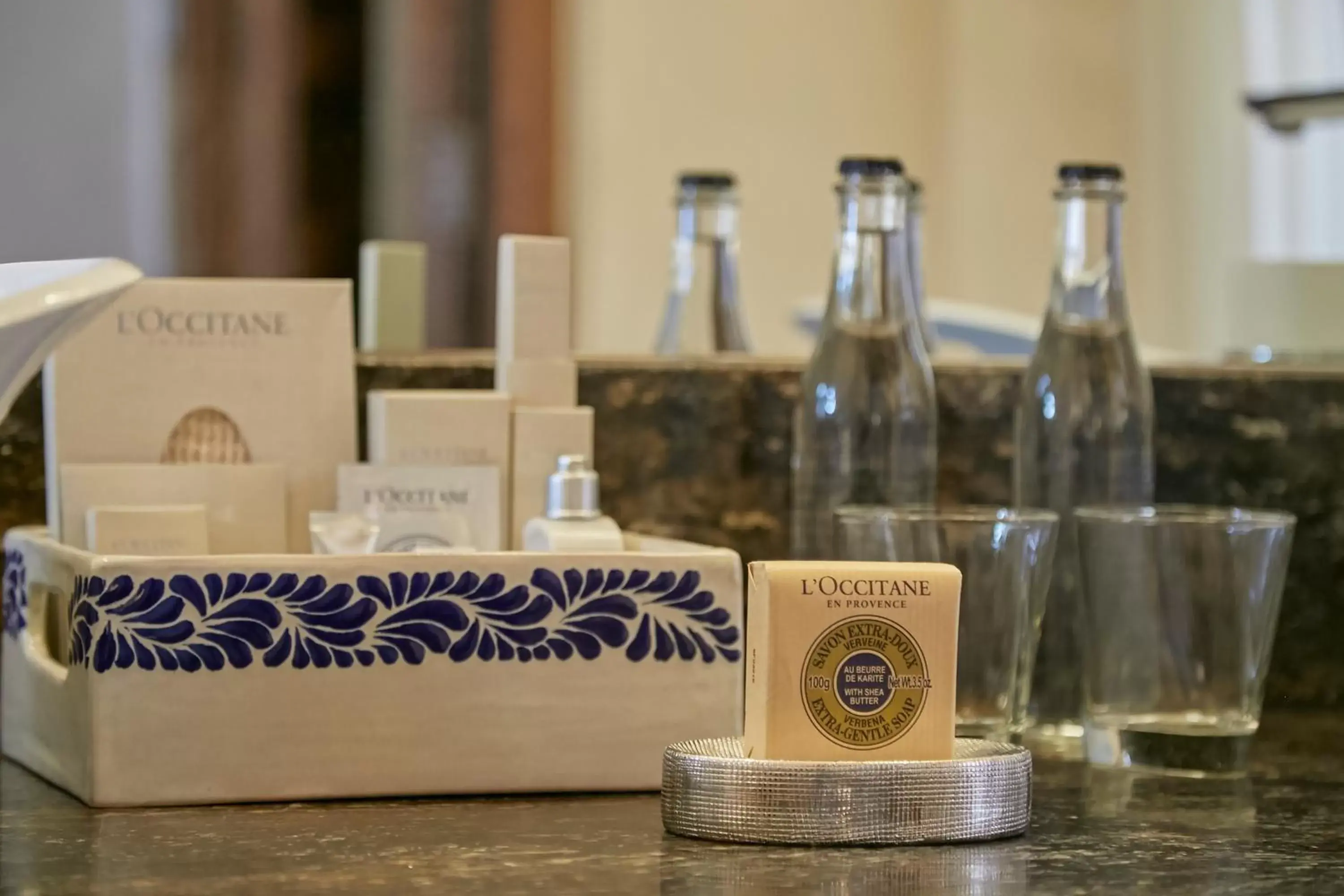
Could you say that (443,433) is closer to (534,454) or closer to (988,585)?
(534,454)

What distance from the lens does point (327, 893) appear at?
1.57 ft

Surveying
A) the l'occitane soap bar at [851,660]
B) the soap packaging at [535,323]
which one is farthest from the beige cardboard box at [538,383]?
the l'occitane soap bar at [851,660]

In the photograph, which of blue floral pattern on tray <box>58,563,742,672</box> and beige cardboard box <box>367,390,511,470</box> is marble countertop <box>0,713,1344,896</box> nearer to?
blue floral pattern on tray <box>58,563,742,672</box>

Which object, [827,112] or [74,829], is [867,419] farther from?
[74,829]

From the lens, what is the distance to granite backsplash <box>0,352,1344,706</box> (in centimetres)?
86

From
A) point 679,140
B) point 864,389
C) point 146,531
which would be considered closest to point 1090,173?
point 864,389

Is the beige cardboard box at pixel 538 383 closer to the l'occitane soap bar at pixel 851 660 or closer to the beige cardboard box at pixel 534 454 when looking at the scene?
the beige cardboard box at pixel 534 454

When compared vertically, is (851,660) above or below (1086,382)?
below

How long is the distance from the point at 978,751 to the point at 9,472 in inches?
20.0

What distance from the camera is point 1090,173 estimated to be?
2.67 feet

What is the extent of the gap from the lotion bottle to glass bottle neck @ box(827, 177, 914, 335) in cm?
18

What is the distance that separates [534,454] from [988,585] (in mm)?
211

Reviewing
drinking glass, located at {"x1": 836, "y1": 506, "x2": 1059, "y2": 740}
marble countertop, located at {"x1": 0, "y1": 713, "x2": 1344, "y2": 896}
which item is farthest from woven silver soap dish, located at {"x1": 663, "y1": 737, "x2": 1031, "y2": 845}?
drinking glass, located at {"x1": 836, "y1": 506, "x2": 1059, "y2": 740}

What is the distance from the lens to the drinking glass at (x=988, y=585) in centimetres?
66
